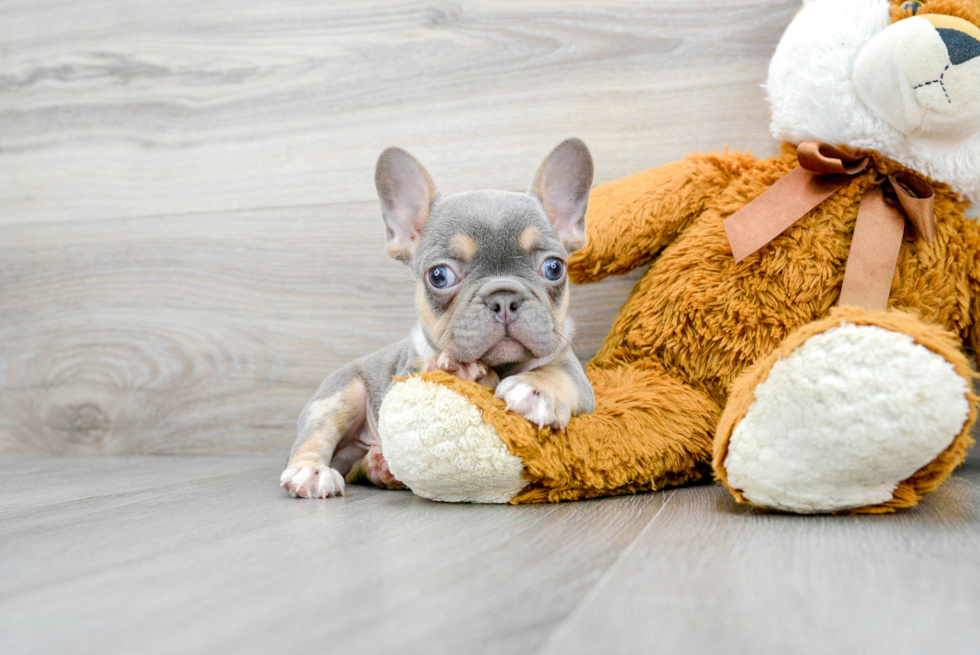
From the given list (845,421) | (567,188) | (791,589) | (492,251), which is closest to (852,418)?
(845,421)

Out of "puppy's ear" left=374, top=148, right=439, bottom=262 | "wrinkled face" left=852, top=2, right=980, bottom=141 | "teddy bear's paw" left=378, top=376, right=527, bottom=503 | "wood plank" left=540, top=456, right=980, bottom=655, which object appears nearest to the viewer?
"wood plank" left=540, top=456, right=980, bottom=655

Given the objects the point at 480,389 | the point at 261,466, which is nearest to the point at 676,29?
the point at 480,389

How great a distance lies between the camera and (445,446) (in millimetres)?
1309

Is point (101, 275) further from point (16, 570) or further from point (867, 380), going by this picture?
point (867, 380)

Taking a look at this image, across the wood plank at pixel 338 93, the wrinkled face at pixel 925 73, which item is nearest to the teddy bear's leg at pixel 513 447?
the wrinkled face at pixel 925 73

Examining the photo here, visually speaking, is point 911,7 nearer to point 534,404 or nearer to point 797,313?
point 797,313

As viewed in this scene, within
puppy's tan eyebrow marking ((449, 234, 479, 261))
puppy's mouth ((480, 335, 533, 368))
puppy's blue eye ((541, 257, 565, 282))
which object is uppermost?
puppy's tan eyebrow marking ((449, 234, 479, 261))

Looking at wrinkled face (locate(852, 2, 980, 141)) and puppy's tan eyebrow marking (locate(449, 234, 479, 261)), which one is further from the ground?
wrinkled face (locate(852, 2, 980, 141))

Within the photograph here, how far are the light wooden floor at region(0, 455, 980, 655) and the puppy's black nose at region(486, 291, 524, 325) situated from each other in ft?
1.15

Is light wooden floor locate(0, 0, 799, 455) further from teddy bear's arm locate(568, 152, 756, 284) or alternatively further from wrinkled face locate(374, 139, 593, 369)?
wrinkled face locate(374, 139, 593, 369)

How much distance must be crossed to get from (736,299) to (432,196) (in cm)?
70

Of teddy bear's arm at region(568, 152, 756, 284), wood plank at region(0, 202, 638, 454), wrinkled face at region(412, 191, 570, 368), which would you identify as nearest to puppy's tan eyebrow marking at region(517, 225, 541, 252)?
wrinkled face at region(412, 191, 570, 368)

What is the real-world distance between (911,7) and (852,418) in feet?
3.09

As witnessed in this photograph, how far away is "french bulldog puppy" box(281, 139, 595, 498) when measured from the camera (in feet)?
4.67
